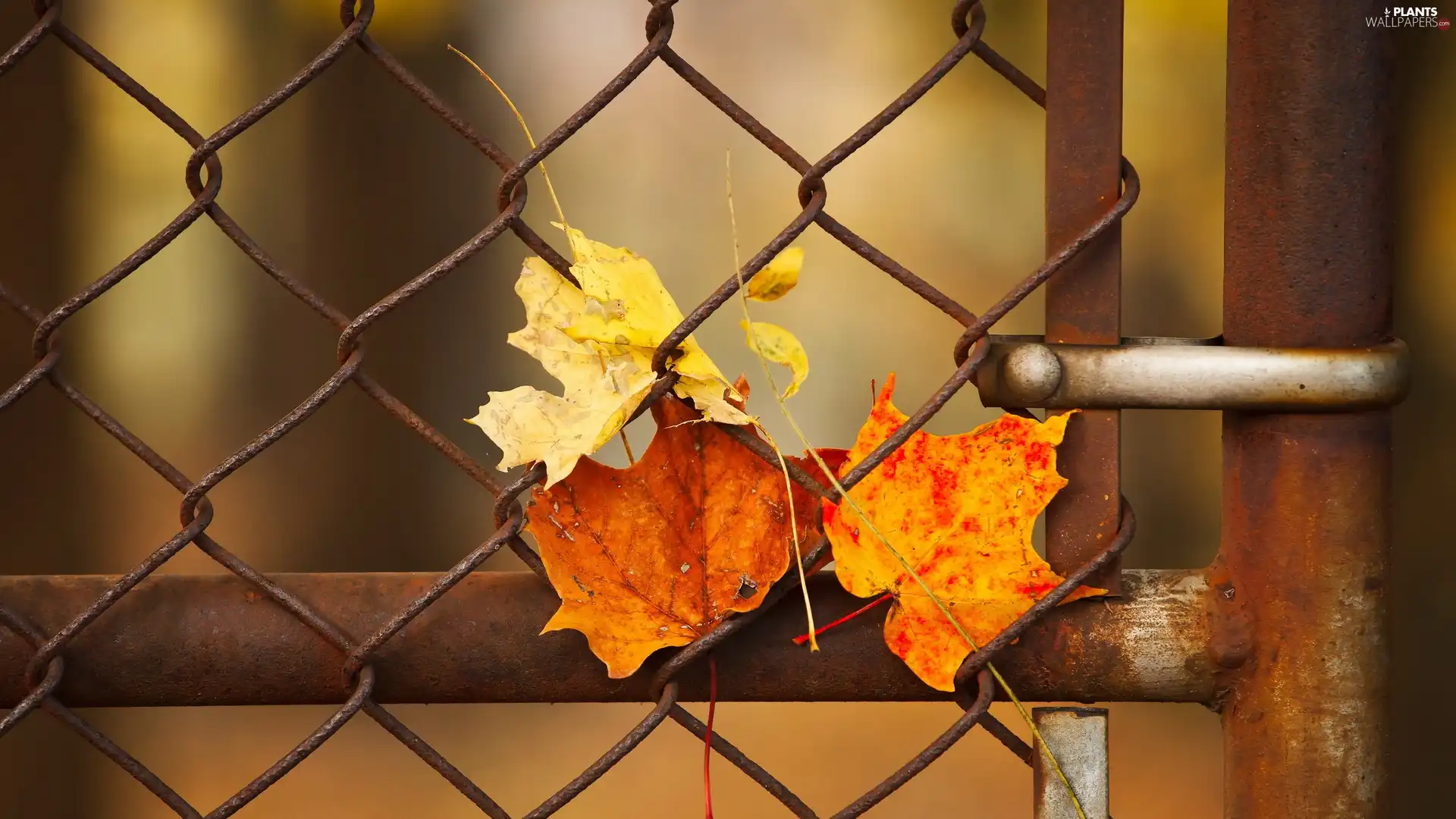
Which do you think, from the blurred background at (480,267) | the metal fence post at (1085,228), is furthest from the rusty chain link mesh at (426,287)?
the blurred background at (480,267)

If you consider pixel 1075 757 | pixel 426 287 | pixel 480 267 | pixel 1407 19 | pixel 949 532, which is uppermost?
pixel 480 267

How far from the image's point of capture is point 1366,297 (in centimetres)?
48

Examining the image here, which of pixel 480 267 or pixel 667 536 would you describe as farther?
pixel 480 267

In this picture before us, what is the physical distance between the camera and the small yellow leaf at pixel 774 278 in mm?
511

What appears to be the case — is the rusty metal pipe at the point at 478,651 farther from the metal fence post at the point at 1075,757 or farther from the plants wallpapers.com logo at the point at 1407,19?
the plants wallpapers.com logo at the point at 1407,19

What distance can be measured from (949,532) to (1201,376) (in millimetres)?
133

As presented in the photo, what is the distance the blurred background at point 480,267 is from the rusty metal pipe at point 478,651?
5.98 feet

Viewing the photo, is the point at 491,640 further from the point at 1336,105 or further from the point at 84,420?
the point at 84,420

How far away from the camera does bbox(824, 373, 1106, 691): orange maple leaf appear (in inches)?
19.6

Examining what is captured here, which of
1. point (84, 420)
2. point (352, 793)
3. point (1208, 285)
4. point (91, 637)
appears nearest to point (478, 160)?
point (84, 420)

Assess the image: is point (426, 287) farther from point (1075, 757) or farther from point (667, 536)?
point (1075, 757)

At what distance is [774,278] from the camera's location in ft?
1.70

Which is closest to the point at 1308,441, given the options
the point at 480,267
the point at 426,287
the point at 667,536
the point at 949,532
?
the point at 949,532

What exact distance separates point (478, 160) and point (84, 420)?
1.09 m
